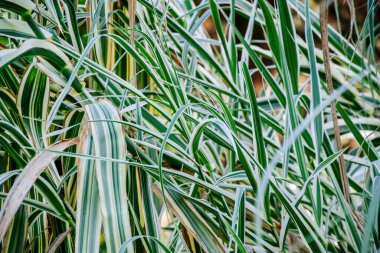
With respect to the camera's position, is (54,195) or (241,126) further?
(241,126)

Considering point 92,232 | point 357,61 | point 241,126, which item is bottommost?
point 92,232

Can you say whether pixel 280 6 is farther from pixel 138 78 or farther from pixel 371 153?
pixel 138 78

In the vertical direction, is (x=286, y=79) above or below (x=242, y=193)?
above

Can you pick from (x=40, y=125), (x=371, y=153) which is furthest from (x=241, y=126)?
(x=40, y=125)

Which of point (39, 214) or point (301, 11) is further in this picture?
point (301, 11)

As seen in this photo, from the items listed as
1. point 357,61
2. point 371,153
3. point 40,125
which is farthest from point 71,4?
point 357,61

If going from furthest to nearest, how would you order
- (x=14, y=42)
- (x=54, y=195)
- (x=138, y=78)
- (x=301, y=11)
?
1. (x=301, y=11)
2. (x=138, y=78)
3. (x=14, y=42)
4. (x=54, y=195)

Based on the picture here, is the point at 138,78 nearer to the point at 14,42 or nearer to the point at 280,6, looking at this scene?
the point at 14,42

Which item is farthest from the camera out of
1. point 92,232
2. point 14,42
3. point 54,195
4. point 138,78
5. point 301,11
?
point 301,11

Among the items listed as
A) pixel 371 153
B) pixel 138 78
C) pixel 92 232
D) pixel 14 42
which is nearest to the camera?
pixel 92 232
